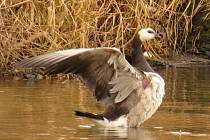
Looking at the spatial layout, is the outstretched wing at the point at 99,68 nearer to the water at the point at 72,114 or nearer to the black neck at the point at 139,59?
the black neck at the point at 139,59

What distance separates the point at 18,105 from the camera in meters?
10.6

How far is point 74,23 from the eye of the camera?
15.0m

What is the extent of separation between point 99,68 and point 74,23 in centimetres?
594

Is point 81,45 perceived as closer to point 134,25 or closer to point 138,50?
point 134,25

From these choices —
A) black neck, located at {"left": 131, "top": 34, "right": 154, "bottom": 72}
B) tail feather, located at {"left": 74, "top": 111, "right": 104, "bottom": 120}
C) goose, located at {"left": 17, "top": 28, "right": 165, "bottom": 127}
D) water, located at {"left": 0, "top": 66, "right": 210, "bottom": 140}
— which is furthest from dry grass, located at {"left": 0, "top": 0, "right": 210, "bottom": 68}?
tail feather, located at {"left": 74, "top": 111, "right": 104, "bottom": 120}

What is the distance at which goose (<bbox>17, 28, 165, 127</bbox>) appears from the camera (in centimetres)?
879

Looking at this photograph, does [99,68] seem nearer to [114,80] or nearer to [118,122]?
[114,80]

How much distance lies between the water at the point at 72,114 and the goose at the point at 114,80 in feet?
0.64

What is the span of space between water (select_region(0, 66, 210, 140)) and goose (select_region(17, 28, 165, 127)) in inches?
7.7

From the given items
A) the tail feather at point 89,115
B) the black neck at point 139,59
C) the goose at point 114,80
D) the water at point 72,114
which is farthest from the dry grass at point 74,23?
the tail feather at point 89,115

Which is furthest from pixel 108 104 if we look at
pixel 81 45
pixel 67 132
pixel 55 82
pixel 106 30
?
pixel 106 30

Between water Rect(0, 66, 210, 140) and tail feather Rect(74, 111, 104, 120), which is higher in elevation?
tail feather Rect(74, 111, 104, 120)

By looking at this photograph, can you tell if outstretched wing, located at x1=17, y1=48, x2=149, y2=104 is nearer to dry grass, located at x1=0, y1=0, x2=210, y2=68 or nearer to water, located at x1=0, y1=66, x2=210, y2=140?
water, located at x1=0, y1=66, x2=210, y2=140

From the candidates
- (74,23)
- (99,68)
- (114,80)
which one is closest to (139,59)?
(114,80)
